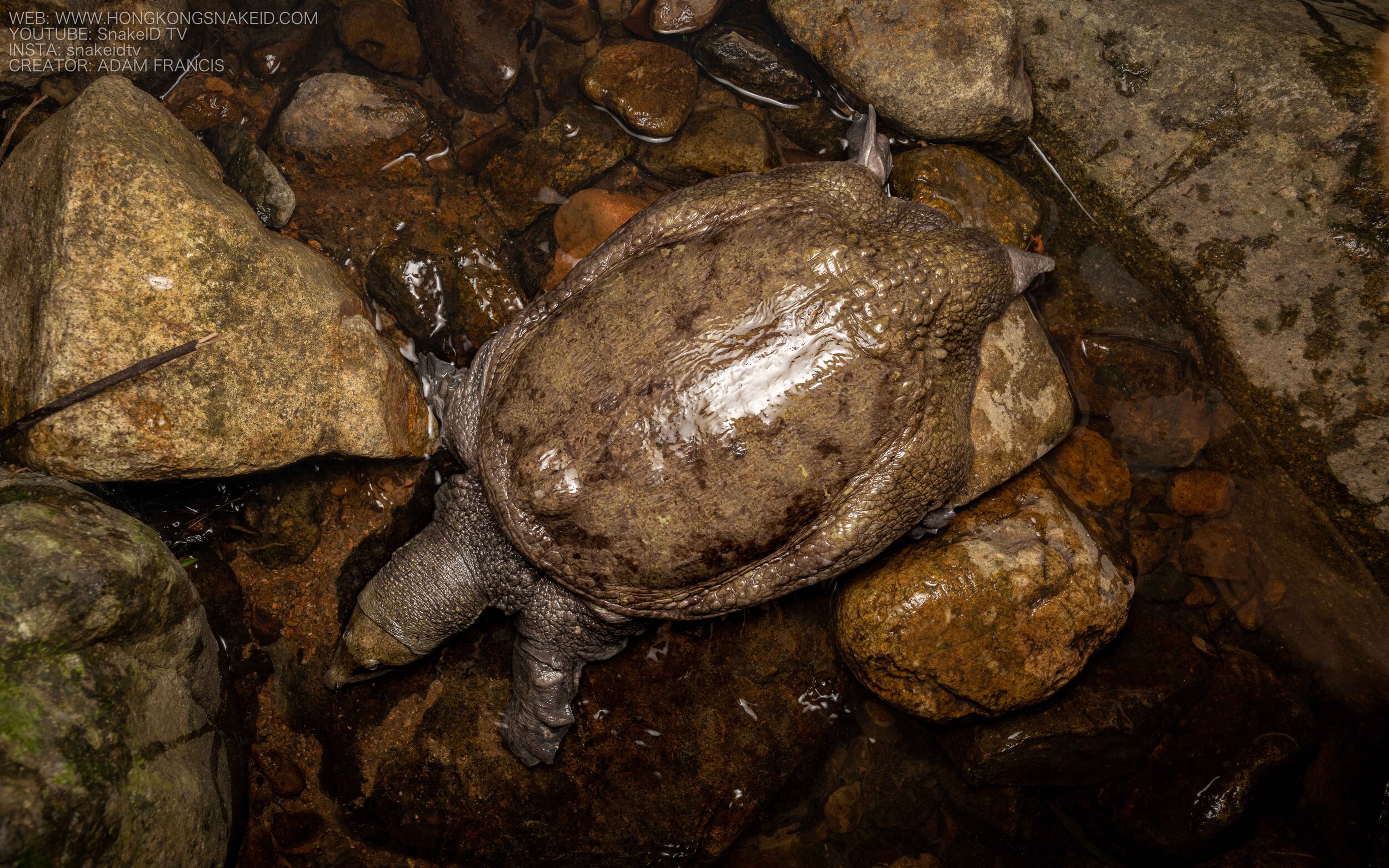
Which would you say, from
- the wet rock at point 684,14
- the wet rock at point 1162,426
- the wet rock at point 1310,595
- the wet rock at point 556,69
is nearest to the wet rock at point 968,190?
the wet rock at point 1162,426

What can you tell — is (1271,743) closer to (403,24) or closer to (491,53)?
(491,53)

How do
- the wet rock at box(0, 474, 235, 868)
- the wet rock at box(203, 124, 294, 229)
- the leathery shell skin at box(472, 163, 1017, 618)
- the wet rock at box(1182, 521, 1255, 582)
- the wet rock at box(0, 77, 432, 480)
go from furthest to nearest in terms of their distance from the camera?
the wet rock at box(203, 124, 294, 229) → the wet rock at box(1182, 521, 1255, 582) → the wet rock at box(0, 77, 432, 480) → the leathery shell skin at box(472, 163, 1017, 618) → the wet rock at box(0, 474, 235, 868)

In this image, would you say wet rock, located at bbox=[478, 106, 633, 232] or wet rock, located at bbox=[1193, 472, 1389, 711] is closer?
wet rock, located at bbox=[1193, 472, 1389, 711]

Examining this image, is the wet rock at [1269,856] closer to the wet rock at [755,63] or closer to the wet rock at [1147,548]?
the wet rock at [1147,548]

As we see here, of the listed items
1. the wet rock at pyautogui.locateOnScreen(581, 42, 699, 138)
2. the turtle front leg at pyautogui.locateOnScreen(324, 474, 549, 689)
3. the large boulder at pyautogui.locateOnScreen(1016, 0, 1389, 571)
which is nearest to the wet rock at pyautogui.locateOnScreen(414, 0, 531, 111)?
the wet rock at pyautogui.locateOnScreen(581, 42, 699, 138)

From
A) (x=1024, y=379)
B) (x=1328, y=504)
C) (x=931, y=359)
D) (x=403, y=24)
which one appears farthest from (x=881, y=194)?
(x=403, y=24)

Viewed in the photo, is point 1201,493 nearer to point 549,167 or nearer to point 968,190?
point 968,190

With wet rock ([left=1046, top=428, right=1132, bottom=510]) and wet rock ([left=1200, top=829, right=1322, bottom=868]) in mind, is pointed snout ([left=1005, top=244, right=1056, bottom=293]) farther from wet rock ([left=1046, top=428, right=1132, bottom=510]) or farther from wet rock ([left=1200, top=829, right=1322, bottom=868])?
wet rock ([left=1200, top=829, right=1322, bottom=868])
